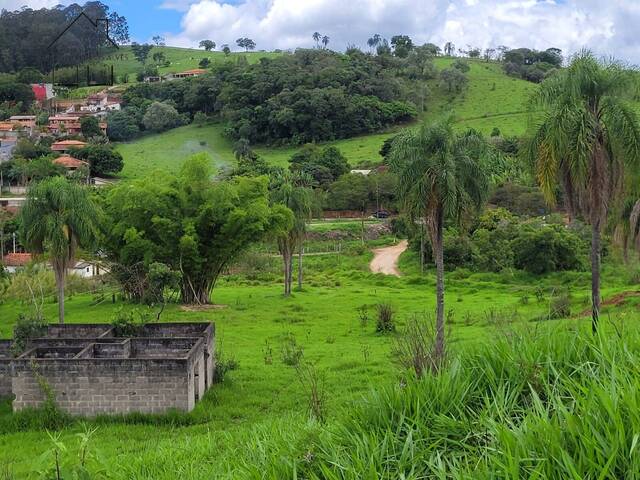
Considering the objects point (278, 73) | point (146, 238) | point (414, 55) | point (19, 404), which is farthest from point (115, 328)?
point (414, 55)

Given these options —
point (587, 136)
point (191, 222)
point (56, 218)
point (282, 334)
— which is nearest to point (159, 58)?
point (191, 222)

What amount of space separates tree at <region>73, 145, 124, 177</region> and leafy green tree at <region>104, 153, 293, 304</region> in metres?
35.3

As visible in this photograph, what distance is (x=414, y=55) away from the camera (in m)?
104

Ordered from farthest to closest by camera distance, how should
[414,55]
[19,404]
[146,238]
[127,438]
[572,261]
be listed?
1. [414,55]
2. [572,261]
3. [146,238]
4. [19,404]
5. [127,438]

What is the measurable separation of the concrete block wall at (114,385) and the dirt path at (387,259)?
1004 inches

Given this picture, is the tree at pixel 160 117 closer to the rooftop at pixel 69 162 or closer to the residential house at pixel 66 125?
the residential house at pixel 66 125

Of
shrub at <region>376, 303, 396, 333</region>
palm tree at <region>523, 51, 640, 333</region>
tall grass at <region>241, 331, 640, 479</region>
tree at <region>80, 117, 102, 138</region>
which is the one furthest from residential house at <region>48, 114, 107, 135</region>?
tall grass at <region>241, 331, 640, 479</region>

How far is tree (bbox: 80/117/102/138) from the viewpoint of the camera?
7575 centimetres

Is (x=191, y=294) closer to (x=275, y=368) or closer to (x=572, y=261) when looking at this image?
(x=275, y=368)

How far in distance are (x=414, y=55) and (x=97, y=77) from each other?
49.9 metres

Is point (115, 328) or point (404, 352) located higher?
point (404, 352)

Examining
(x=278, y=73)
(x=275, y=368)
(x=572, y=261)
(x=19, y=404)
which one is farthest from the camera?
(x=278, y=73)

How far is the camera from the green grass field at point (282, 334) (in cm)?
701

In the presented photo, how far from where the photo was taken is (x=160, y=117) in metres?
80.4
